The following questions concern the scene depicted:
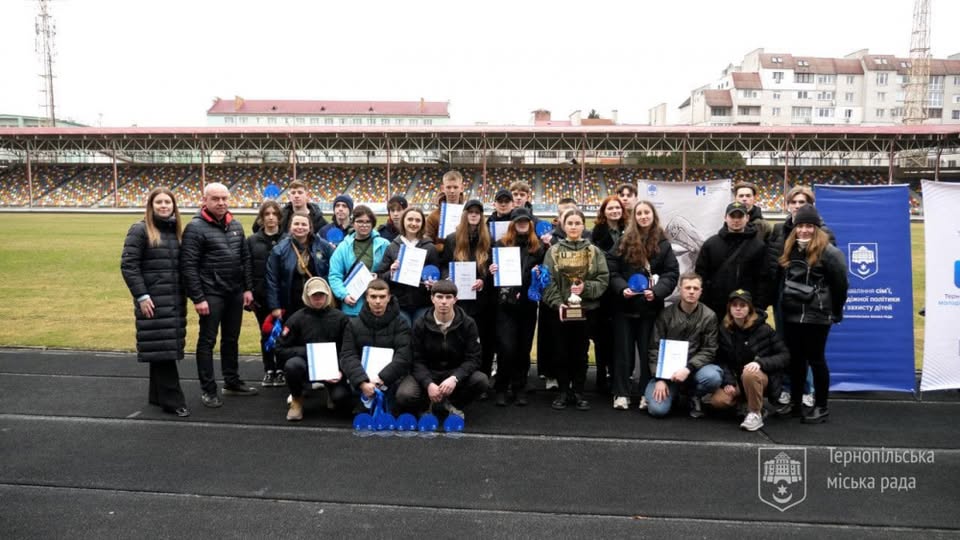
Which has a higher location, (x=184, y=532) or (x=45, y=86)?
(x=45, y=86)

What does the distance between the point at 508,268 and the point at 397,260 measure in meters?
0.94

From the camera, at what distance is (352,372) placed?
4.98 m

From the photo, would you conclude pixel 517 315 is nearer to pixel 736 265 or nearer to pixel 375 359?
pixel 375 359

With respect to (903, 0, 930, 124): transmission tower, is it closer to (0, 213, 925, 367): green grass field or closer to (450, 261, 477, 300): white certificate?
(0, 213, 925, 367): green grass field

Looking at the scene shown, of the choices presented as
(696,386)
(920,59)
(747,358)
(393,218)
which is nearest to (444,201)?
(393,218)

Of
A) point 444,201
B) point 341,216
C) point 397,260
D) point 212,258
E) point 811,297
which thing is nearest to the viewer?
point 811,297

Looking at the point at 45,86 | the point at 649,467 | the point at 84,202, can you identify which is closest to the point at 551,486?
the point at 649,467

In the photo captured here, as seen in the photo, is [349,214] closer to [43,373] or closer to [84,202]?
[43,373]

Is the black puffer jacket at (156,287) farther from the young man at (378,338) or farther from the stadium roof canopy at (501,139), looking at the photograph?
the stadium roof canopy at (501,139)

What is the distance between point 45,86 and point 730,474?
2985 inches

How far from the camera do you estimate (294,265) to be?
18.9 feet

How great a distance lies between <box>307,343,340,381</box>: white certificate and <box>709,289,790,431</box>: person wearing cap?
302 cm
